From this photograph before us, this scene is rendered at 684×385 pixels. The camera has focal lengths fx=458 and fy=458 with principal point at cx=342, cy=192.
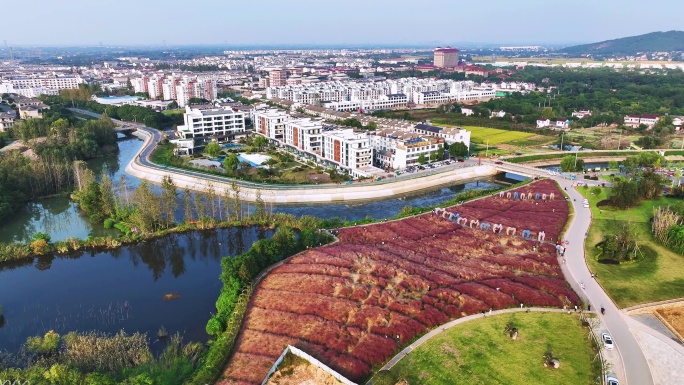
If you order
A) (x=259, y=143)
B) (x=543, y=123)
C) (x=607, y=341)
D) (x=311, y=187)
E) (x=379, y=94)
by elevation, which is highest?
(x=379, y=94)

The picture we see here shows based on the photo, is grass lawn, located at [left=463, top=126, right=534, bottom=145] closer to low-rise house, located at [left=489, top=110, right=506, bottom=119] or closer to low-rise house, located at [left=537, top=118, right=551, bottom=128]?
low-rise house, located at [left=537, top=118, right=551, bottom=128]

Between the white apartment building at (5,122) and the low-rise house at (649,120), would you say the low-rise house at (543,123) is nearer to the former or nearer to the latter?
the low-rise house at (649,120)

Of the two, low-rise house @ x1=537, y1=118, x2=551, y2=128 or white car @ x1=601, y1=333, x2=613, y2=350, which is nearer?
white car @ x1=601, y1=333, x2=613, y2=350

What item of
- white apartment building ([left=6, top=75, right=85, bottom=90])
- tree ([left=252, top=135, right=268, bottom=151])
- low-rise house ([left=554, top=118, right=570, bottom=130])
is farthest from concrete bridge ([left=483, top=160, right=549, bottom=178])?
white apartment building ([left=6, top=75, right=85, bottom=90])

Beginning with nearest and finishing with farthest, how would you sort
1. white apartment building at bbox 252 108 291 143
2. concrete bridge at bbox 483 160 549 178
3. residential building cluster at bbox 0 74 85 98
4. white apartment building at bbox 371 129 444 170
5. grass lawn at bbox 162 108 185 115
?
concrete bridge at bbox 483 160 549 178 → white apartment building at bbox 371 129 444 170 → white apartment building at bbox 252 108 291 143 → grass lawn at bbox 162 108 185 115 → residential building cluster at bbox 0 74 85 98

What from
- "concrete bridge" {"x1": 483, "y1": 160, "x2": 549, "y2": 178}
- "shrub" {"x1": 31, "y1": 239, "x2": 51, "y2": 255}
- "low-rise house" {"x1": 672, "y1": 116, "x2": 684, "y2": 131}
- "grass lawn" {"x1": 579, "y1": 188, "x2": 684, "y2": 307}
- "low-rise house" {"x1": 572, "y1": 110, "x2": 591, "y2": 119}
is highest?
"low-rise house" {"x1": 572, "y1": 110, "x2": 591, "y2": 119}

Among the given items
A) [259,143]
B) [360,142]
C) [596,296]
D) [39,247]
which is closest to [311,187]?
[360,142]

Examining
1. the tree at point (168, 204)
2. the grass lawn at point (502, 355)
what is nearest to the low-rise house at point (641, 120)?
the grass lawn at point (502, 355)

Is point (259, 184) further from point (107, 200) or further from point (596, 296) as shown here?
point (596, 296)
